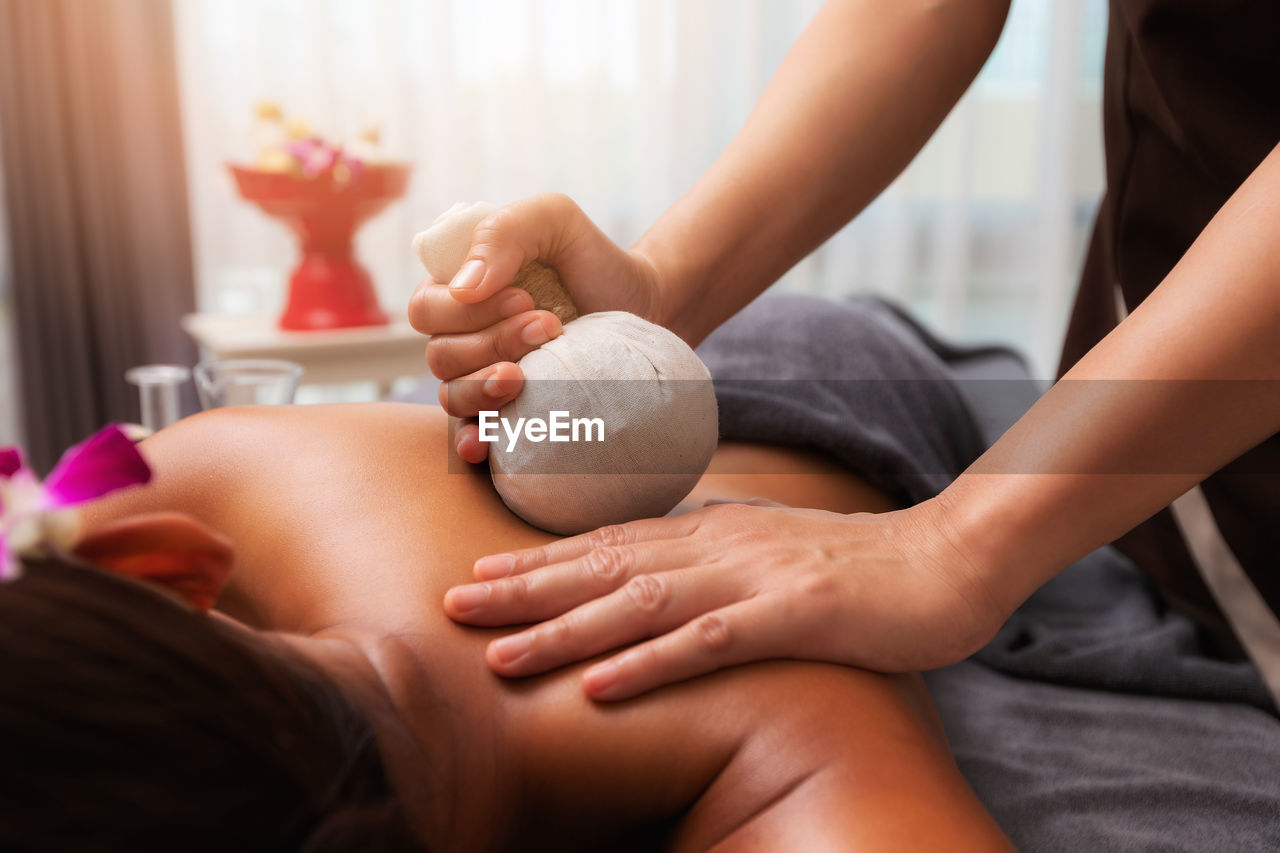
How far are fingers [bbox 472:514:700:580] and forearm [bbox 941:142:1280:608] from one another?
0.20 meters

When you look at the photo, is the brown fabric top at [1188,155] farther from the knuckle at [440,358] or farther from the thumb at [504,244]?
the knuckle at [440,358]

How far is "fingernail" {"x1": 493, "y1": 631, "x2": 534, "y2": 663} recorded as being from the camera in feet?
2.13

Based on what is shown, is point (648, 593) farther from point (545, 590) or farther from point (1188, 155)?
point (1188, 155)

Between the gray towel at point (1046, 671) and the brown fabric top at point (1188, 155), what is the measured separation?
0.28 ft

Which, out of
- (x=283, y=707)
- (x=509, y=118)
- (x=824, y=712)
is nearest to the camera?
(x=283, y=707)

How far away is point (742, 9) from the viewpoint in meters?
3.01

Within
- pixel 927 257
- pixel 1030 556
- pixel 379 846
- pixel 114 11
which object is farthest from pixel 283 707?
pixel 927 257

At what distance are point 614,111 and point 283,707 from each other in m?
2.71

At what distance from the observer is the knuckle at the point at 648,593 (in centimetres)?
66

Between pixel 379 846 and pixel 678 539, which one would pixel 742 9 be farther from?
pixel 379 846

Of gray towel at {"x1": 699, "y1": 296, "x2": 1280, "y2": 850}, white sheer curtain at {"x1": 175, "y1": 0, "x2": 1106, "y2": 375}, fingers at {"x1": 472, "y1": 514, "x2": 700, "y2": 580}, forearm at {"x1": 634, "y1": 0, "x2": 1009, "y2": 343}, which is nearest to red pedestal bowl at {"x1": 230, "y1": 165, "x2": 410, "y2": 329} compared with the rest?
white sheer curtain at {"x1": 175, "y1": 0, "x2": 1106, "y2": 375}

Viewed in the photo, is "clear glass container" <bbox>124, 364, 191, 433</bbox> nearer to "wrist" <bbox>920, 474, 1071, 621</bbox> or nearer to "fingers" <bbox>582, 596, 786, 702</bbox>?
"fingers" <bbox>582, 596, 786, 702</bbox>

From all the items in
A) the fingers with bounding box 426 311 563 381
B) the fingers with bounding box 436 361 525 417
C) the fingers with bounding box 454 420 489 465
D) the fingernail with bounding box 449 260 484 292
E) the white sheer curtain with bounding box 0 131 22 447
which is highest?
the fingernail with bounding box 449 260 484 292

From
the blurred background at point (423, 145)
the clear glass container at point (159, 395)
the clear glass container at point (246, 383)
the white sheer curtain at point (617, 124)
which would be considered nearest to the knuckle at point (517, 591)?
the clear glass container at point (246, 383)
